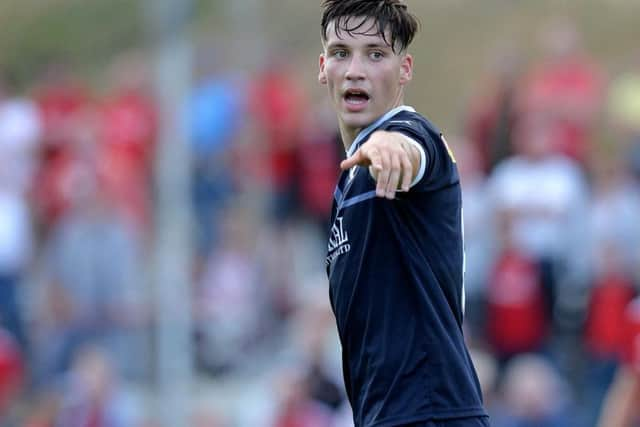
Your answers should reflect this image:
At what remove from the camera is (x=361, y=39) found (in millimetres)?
4473

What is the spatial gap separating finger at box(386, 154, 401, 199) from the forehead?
2.09 feet

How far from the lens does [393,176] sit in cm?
393

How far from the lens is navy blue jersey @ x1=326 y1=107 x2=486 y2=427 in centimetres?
434

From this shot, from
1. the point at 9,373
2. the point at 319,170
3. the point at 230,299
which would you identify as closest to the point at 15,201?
the point at 9,373

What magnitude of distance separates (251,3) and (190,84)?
2299 millimetres

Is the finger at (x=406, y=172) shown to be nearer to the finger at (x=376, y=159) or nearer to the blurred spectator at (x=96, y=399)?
the finger at (x=376, y=159)

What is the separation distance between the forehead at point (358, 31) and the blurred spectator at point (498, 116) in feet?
22.5

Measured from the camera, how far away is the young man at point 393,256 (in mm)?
4344

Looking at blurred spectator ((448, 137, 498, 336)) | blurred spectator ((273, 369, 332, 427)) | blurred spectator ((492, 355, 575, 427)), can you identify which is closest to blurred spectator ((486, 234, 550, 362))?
blurred spectator ((448, 137, 498, 336))

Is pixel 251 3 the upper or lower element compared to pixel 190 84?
upper

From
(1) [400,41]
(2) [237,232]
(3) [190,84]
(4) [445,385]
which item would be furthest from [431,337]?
(2) [237,232]

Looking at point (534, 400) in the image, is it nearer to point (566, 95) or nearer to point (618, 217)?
point (618, 217)

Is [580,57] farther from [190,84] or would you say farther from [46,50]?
[46,50]

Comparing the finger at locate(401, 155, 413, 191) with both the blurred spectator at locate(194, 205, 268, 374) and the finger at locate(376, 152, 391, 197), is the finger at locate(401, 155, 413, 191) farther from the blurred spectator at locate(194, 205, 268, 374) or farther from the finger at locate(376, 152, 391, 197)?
the blurred spectator at locate(194, 205, 268, 374)
